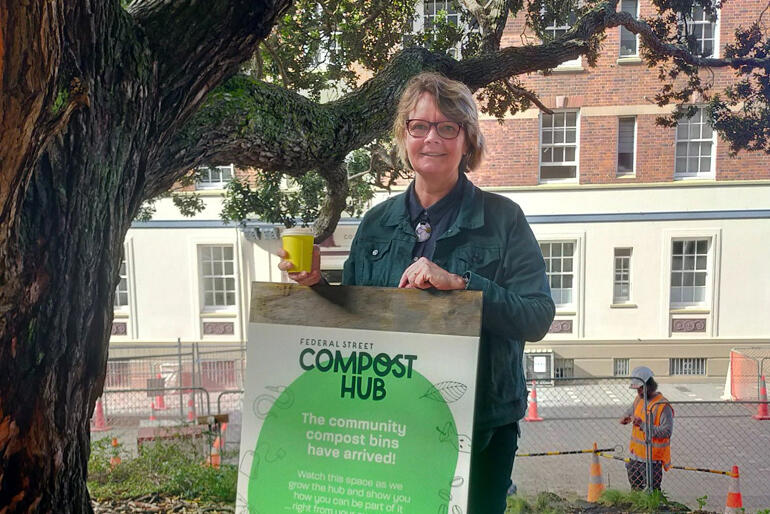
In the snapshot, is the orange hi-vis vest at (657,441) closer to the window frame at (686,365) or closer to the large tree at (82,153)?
the large tree at (82,153)

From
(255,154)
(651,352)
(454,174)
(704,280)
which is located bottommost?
(651,352)

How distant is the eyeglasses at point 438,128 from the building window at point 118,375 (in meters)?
10.5

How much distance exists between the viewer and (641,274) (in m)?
11.0

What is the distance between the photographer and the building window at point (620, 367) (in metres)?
10.8

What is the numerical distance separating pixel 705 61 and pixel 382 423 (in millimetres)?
6880

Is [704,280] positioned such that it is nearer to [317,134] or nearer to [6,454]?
[317,134]

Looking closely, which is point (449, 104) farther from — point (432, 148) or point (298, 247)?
point (298, 247)

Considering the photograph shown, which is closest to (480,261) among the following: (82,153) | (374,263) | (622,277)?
(374,263)

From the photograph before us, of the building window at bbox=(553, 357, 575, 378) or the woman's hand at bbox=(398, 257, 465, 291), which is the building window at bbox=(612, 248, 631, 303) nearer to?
the building window at bbox=(553, 357, 575, 378)

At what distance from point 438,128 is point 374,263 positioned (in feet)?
1.78

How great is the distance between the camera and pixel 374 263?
2119mm

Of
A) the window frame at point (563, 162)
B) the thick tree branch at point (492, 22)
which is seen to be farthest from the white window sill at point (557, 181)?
the thick tree branch at point (492, 22)

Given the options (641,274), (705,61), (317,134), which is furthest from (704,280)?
(317,134)

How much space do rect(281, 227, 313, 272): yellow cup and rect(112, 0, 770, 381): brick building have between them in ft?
24.8
